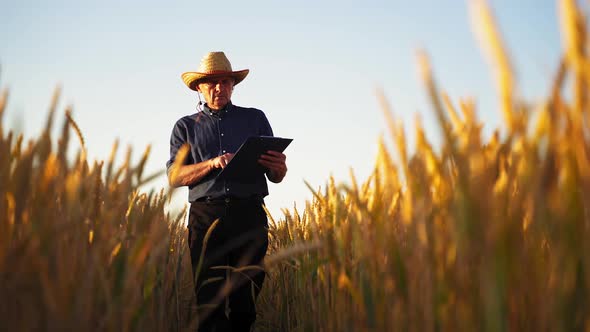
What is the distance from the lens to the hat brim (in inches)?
140

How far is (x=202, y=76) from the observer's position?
356 centimetres

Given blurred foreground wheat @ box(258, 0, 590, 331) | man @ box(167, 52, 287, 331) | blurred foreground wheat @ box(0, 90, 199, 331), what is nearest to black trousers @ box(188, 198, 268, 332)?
man @ box(167, 52, 287, 331)

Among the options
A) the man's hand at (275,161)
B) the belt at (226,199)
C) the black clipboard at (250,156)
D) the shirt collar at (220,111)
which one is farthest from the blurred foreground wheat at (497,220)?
the shirt collar at (220,111)

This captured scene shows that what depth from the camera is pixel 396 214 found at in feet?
6.12

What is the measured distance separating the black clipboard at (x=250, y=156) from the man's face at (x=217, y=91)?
0.62 metres

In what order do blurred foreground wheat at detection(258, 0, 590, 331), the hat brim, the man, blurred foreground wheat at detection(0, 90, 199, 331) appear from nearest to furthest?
blurred foreground wheat at detection(258, 0, 590, 331)
blurred foreground wheat at detection(0, 90, 199, 331)
the man
the hat brim

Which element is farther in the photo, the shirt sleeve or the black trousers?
the shirt sleeve

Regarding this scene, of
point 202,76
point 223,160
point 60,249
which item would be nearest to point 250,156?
point 223,160

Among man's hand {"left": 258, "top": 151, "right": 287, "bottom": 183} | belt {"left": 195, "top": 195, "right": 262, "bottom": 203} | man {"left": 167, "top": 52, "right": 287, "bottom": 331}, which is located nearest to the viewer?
man's hand {"left": 258, "top": 151, "right": 287, "bottom": 183}

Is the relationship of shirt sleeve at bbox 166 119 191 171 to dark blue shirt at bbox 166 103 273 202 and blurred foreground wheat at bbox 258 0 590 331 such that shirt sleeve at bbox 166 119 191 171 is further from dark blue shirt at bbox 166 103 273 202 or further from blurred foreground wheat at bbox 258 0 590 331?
blurred foreground wheat at bbox 258 0 590 331

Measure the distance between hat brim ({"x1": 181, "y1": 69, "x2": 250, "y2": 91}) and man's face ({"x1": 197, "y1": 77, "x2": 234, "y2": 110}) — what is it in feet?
0.14

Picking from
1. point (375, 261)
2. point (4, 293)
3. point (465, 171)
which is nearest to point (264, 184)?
point (375, 261)

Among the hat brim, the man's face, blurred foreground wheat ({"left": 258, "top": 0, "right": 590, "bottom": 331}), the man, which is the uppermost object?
the hat brim

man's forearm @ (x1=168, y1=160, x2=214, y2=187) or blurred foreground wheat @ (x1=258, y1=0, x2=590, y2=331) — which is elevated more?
man's forearm @ (x1=168, y1=160, x2=214, y2=187)
